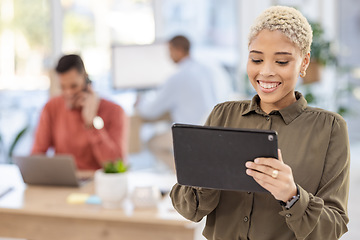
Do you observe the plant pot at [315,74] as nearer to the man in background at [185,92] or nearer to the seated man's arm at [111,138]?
the man in background at [185,92]

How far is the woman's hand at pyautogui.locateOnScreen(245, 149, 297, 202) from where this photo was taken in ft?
3.84

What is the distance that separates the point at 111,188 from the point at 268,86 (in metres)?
1.34

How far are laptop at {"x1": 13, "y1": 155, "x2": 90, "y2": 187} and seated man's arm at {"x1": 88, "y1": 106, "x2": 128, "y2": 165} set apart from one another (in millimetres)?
351

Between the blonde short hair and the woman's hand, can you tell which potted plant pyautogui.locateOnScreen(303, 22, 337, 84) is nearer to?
the blonde short hair

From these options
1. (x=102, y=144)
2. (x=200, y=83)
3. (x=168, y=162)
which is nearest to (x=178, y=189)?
(x=102, y=144)

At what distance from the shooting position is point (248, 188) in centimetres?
123

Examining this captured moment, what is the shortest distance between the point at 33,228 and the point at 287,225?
5.29ft

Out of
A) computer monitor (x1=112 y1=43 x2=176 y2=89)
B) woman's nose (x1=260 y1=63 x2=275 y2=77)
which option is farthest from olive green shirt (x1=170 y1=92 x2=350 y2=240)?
computer monitor (x1=112 y1=43 x2=176 y2=89)

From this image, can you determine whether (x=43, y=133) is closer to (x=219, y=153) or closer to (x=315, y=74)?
(x=219, y=153)

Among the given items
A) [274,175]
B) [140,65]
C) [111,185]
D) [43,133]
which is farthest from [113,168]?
[140,65]

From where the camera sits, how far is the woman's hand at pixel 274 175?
1170mm

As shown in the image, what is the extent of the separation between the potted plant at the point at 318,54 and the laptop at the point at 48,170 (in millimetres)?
3564

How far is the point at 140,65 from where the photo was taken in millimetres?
5102

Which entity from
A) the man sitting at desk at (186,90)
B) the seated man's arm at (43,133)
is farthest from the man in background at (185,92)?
the seated man's arm at (43,133)
